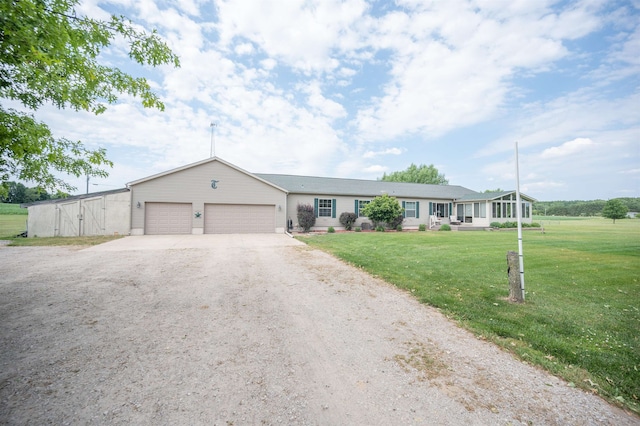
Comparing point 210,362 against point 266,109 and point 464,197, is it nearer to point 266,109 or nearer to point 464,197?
point 266,109

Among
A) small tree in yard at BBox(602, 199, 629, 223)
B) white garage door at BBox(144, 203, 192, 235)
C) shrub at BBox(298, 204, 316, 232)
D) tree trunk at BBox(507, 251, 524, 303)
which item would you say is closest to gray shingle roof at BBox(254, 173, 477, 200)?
shrub at BBox(298, 204, 316, 232)

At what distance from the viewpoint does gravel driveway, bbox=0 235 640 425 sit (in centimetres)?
207

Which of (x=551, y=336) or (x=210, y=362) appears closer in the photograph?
(x=210, y=362)

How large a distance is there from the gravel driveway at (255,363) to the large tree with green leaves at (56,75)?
2.37 metres

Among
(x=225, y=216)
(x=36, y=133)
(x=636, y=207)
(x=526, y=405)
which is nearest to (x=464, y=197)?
(x=225, y=216)

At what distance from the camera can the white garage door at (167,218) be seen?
15.6 m

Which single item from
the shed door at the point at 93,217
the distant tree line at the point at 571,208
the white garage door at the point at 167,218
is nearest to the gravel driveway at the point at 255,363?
the white garage door at the point at 167,218

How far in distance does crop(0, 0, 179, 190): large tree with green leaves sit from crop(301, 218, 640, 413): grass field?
6.20 meters

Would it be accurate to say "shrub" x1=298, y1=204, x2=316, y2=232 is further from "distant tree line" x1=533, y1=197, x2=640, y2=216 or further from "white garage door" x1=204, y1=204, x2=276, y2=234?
"distant tree line" x1=533, y1=197, x2=640, y2=216

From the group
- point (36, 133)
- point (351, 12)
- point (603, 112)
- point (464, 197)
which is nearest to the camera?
point (36, 133)

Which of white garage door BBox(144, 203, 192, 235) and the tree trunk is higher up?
white garage door BBox(144, 203, 192, 235)

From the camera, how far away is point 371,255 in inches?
365

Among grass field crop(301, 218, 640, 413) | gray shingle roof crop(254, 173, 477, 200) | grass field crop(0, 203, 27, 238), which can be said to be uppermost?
gray shingle roof crop(254, 173, 477, 200)

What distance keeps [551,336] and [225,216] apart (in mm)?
16483
